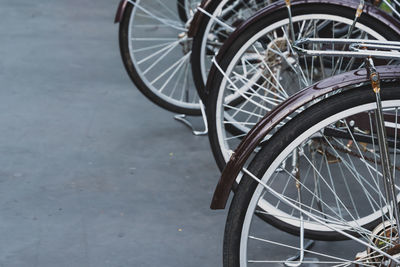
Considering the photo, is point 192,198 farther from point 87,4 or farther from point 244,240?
point 87,4

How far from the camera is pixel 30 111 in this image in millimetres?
5066

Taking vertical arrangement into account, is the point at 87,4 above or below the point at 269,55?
below

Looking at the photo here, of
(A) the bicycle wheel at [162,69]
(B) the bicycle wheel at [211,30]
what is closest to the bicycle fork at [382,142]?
(B) the bicycle wheel at [211,30]

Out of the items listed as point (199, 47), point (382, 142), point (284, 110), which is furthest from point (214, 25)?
point (382, 142)

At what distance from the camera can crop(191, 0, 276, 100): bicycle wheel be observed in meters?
4.07

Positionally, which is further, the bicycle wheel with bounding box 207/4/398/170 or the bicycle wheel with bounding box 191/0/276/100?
the bicycle wheel with bounding box 191/0/276/100

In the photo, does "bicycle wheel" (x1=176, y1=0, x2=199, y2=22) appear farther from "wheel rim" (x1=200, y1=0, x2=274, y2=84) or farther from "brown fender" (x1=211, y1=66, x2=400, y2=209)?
"brown fender" (x1=211, y1=66, x2=400, y2=209)

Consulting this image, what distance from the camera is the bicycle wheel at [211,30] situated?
4066 millimetres

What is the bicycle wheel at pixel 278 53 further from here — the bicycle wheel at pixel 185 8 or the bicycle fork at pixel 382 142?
the bicycle wheel at pixel 185 8

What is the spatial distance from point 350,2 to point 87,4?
533 cm

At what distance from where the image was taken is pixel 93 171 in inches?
167

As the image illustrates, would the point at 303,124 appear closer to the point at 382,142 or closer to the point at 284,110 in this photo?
the point at 284,110

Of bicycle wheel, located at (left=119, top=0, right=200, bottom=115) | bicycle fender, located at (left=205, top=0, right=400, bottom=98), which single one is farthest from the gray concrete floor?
bicycle fender, located at (left=205, top=0, right=400, bottom=98)

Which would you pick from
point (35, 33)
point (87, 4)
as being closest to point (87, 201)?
point (35, 33)
